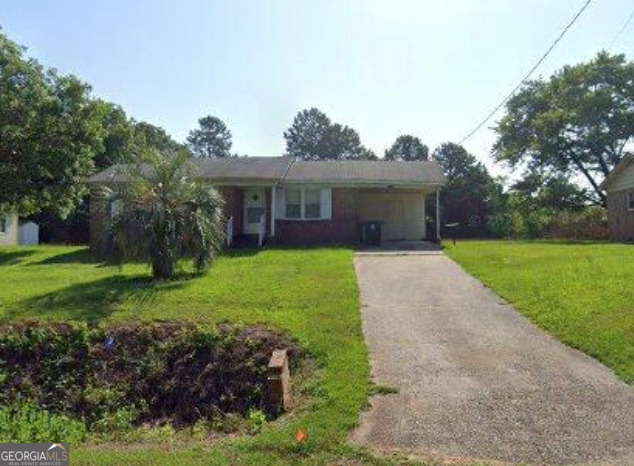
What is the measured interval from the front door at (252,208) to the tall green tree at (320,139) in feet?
162

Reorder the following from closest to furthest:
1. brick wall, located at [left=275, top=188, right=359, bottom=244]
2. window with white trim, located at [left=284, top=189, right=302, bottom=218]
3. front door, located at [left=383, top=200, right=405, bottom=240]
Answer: brick wall, located at [left=275, top=188, right=359, bottom=244], window with white trim, located at [left=284, top=189, right=302, bottom=218], front door, located at [left=383, top=200, right=405, bottom=240]

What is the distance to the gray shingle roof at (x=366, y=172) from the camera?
79.2ft

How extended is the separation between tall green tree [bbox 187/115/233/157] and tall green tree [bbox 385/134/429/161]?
117 feet

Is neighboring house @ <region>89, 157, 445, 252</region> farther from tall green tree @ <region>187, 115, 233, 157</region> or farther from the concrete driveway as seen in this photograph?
tall green tree @ <region>187, 115, 233, 157</region>

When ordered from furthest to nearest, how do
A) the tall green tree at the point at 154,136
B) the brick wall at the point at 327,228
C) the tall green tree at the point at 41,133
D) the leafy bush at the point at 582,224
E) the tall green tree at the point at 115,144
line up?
the tall green tree at the point at 154,136 → the tall green tree at the point at 115,144 → the leafy bush at the point at 582,224 → the brick wall at the point at 327,228 → the tall green tree at the point at 41,133

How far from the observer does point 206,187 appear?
1419 cm

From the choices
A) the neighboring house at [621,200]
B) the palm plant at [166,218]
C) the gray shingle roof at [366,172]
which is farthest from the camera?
the neighboring house at [621,200]

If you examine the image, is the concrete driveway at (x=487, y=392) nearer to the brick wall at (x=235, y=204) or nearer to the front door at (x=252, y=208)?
the brick wall at (x=235, y=204)

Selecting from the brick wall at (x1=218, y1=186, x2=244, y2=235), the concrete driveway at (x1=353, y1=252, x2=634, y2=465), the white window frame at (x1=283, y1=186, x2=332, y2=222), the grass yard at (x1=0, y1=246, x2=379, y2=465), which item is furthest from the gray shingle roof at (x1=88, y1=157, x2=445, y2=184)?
the concrete driveway at (x1=353, y1=252, x2=634, y2=465)

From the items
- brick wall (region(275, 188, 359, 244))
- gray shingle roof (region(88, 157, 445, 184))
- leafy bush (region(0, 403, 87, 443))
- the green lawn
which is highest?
gray shingle roof (region(88, 157, 445, 184))

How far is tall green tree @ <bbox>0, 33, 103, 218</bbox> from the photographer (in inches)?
887

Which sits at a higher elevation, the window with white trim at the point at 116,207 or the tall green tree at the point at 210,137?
the tall green tree at the point at 210,137

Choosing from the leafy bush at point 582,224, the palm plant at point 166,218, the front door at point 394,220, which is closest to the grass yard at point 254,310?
the palm plant at point 166,218

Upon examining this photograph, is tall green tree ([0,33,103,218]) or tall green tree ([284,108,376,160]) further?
tall green tree ([284,108,376,160])
